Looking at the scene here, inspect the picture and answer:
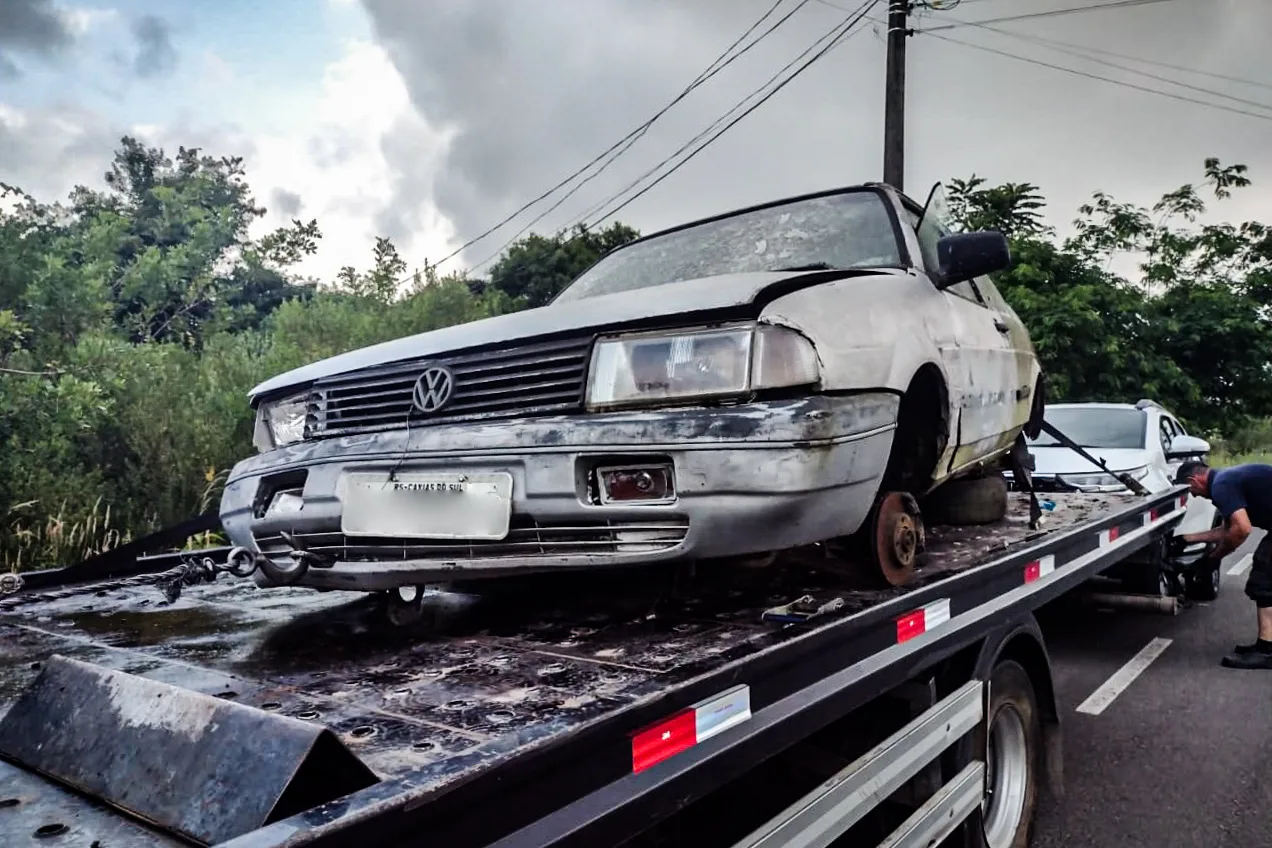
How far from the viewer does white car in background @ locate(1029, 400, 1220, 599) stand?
655 cm

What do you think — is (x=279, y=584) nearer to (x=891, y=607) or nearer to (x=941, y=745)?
(x=891, y=607)

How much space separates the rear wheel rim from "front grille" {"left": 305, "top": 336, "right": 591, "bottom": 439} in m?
1.73

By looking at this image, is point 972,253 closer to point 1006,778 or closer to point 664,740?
point 1006,778

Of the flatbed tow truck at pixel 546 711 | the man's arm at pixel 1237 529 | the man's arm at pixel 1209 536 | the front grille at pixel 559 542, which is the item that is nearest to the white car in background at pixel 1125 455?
the man's arm at pixel 1209 536

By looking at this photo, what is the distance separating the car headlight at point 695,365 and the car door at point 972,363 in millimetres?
978

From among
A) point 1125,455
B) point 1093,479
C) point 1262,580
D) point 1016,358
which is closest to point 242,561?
point 1016,358

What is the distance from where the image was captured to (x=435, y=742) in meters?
1.26

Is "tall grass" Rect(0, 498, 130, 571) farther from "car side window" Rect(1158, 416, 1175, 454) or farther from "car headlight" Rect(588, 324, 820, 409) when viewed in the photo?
"car side window" Rect(1158, 416, 1175, 454)

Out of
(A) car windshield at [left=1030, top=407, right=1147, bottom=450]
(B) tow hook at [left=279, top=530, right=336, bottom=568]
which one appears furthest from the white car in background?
(B) tow hook at [left=279, top=530, right=336, bottom=568]

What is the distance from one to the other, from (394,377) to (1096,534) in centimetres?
311

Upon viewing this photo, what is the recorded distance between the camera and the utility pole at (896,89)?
11406 millimetres

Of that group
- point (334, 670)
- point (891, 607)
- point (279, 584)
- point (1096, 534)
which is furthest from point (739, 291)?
point (1096, 534)

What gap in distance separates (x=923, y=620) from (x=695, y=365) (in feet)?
2.82

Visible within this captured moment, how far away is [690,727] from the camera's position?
1470 mm
